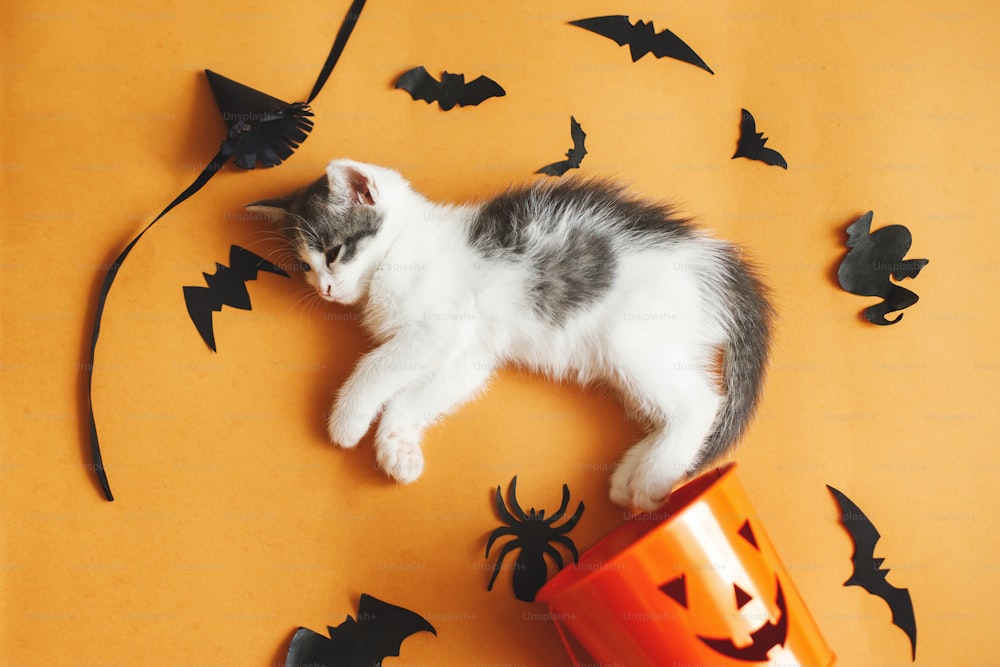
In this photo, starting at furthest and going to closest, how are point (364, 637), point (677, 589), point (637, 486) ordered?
point (364, 637)
point (637, 486)
point (677, 589)

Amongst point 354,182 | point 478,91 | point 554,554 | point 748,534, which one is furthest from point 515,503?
point 478,91

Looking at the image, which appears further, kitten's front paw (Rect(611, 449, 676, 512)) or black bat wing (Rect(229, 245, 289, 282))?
black bat wing (Rect(229, 245, 289, 282))

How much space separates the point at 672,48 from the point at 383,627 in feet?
4.71

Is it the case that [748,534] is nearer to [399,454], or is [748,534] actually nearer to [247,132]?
[399,454]

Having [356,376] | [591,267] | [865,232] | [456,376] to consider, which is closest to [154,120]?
[356,376]

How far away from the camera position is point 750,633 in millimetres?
1041

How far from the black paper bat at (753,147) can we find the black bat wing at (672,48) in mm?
159

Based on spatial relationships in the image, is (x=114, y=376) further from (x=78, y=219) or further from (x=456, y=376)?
(x=456, y=376)

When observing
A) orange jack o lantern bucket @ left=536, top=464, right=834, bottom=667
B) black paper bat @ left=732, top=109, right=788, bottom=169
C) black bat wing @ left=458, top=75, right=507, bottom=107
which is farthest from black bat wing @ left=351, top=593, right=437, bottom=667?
black paper bat @ left=732, top=109, right=788, bottom=169

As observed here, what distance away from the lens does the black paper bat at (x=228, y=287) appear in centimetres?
143

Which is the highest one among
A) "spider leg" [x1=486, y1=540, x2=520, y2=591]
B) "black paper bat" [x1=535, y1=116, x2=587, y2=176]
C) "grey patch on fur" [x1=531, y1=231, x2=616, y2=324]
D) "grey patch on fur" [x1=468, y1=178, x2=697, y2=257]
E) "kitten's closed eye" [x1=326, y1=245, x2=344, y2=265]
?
"black paper bat" [x1=535, y1=116, x2=587, y2=176]

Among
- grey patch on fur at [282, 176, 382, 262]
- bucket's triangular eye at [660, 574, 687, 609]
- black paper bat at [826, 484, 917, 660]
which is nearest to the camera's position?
bucket's triangular eye at [660, 574, 687, 609]

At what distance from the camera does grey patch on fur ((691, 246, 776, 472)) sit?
1318 millimetres

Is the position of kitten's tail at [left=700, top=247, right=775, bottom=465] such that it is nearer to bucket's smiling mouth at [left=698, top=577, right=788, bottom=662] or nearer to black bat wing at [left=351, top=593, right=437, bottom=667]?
bucket's smiling mouth at [left=698, top=577, right=788, bottom=662]
